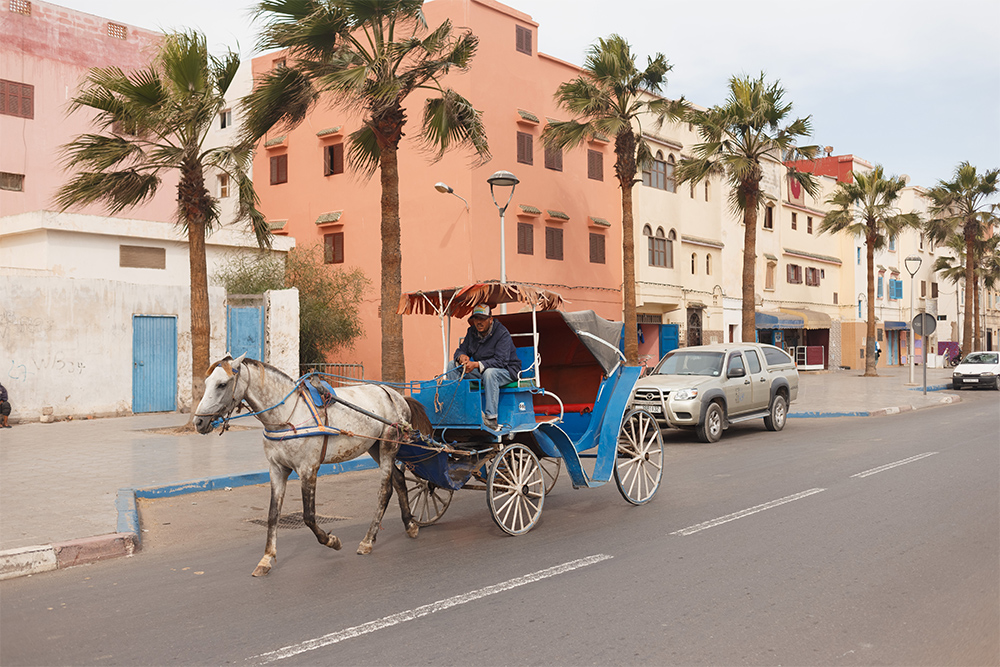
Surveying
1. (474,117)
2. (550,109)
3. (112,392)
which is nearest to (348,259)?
(550,109)

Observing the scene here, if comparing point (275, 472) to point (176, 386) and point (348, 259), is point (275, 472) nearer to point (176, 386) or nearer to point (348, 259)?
point (176, 386)

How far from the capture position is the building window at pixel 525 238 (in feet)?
106

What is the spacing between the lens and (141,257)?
23.7 meters

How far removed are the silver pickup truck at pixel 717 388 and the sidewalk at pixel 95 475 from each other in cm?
406

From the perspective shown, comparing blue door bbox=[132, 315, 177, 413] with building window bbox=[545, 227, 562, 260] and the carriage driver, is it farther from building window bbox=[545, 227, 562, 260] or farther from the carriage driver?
building window bbox=[545, 227, 562, 260]

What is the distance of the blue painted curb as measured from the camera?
8.33 meters

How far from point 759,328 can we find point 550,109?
62.2 ft

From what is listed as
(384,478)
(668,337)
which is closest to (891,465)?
(384,478)

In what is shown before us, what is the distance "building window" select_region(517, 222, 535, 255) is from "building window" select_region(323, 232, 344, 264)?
288 inches

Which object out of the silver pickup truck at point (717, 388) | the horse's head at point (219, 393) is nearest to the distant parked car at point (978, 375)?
the silver pickup truck at point (717, 388)

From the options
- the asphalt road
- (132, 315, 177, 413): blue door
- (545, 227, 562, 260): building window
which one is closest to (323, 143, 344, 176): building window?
(545, 227, 562, 260): building window

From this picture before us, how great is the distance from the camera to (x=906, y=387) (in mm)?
33219

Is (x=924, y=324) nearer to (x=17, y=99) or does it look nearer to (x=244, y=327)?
(x=244, y=327)

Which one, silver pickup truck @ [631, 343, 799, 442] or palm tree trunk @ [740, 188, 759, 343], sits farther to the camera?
palm tree trunk @ [740, 188, 759, 343]
